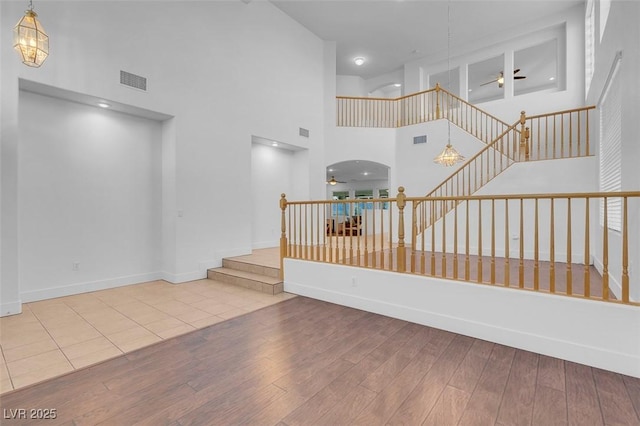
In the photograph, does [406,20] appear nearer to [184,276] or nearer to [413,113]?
[413,113]

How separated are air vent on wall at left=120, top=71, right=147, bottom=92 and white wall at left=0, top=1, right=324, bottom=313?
7 centimetres

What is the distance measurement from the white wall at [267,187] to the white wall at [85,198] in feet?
7.00

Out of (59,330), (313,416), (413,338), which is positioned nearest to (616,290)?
(413,338)

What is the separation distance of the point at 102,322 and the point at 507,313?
4319 millimetres

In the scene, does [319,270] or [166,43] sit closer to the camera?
[319,270]

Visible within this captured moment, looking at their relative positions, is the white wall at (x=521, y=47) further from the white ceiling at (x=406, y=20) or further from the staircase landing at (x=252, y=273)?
the staircase landing at (x=252, y=273)

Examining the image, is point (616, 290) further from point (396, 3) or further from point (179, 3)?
point (179, 3)

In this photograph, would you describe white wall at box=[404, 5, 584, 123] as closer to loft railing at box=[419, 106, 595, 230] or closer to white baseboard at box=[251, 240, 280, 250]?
loft railing at box=[419, 106, 595, 230]

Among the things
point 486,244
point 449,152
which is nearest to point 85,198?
point 449,152

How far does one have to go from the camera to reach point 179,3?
16.8ft

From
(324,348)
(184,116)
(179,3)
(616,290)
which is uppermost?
(179,3)

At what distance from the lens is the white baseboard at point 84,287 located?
13.3 feet

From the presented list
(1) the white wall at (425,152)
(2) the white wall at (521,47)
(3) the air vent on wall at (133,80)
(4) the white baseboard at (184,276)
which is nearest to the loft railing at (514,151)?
(1) the white wall at (425,152)

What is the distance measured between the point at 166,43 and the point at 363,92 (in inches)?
316
